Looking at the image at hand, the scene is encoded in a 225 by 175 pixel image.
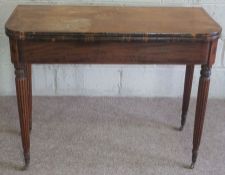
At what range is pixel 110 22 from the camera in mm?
1443

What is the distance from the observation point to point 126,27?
1.39 meters

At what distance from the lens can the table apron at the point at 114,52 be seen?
4.37 ft

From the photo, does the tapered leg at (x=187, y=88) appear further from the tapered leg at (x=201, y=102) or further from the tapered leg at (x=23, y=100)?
the tapered leg at (x=23, y=100)

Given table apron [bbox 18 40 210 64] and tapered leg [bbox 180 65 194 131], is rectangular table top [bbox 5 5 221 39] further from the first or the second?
tapered leg [bbox 180 65 194 131]

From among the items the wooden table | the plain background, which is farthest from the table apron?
the plain background

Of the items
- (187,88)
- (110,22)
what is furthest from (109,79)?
(110,22)

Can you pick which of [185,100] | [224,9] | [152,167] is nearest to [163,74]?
[185,100]

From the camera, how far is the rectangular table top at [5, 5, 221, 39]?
132 cm

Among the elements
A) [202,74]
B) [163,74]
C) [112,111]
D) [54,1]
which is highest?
[54,1]

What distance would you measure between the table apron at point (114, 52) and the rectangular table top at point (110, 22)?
0.13ft

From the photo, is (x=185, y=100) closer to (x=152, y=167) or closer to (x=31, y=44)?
(x=152, y=167)

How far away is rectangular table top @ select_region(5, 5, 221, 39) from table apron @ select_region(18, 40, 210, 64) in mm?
39

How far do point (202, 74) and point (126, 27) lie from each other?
0.34 meters

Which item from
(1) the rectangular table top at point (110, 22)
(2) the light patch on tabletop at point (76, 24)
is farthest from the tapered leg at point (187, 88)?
(2) the light patch on tabletop at point (76, 24)
